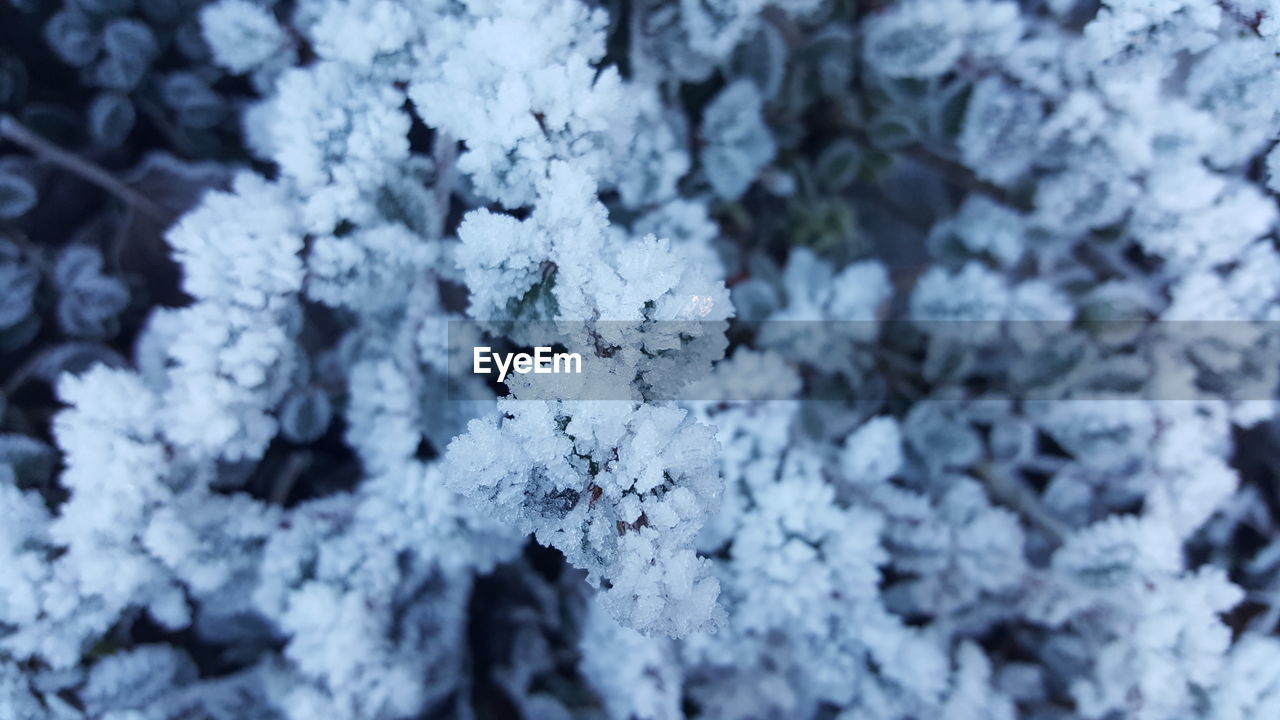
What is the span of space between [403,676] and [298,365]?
38 cm

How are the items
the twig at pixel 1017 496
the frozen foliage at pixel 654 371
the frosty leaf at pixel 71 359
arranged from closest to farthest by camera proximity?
the frozen foliage at pixel 654 371 < the frosty leaf at pixel 71 359 < the twig at pixel 1017 496

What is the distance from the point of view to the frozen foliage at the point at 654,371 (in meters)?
0.75

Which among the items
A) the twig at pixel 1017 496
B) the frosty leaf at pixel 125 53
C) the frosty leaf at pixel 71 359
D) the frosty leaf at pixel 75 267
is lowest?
the twig at pixel 1017 496

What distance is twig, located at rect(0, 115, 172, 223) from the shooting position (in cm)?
107

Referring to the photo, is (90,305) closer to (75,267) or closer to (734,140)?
(75,267)

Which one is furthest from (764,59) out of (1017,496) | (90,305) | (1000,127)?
(90,305)

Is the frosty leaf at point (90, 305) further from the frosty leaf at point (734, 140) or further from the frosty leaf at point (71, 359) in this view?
the frosty leaf at point (734, 140)

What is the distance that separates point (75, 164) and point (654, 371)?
35.9 inches

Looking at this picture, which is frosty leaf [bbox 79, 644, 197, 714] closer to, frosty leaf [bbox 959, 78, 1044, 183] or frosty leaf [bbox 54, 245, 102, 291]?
frosty leaf [bbox 54, 245, 102, 291]

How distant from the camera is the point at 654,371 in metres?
0.70

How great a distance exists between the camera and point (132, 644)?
106cm

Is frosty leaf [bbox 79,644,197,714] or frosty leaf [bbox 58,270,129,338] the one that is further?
frosty leaf [bbox 58,270,129,338]

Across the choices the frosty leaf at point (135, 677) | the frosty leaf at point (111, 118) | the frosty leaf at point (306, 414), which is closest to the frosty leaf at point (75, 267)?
the frosty leaf at point (111, 118)

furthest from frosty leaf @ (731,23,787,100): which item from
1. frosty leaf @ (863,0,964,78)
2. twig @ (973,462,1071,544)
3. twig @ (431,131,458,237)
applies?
twig @ (973,462,1071,544)
